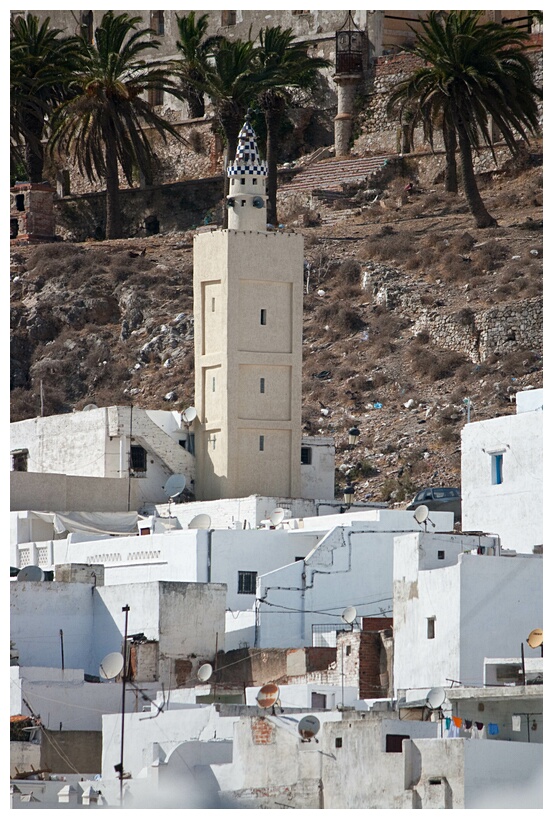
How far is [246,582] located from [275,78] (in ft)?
107

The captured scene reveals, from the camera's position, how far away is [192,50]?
84750mm

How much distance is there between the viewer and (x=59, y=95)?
8188cm

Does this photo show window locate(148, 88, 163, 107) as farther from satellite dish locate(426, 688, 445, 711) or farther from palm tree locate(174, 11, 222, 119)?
satellite dish locate(426, 688, 445, 711)

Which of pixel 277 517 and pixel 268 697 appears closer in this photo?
pixel 268 697

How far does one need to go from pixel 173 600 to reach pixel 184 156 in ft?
148

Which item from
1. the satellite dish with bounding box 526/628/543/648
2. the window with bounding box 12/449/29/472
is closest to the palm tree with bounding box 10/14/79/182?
the window with bounding box 12/449/29/472

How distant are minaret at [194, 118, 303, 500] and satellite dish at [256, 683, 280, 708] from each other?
18.7 meters

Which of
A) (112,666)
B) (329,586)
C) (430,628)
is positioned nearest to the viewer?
(112,666)

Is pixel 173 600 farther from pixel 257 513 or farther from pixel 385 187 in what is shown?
pixel 385 187

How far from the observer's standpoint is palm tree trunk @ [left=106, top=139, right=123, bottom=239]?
256 ft

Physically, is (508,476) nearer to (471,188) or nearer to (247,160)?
(247,160)

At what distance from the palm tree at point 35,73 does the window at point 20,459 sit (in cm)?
2179

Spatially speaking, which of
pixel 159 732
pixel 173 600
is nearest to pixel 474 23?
pixel 173 600

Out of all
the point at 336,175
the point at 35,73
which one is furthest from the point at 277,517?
the point at 336,175
